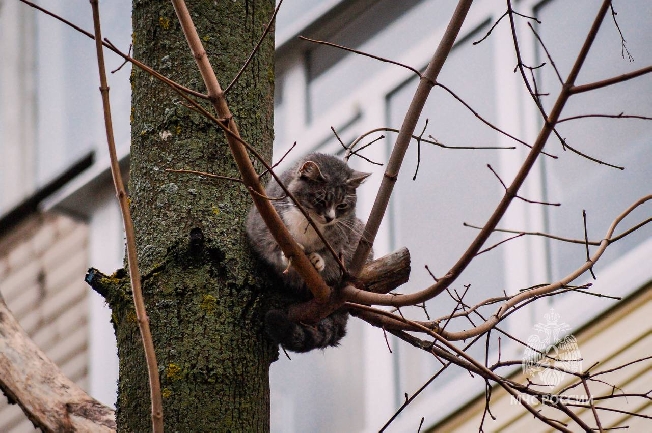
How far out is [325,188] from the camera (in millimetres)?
4215

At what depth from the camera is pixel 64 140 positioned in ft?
31.8

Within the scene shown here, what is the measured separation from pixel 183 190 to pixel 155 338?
540 millimetres

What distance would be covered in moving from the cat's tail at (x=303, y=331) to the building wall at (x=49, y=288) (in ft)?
18.0

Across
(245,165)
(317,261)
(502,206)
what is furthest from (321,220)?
(502,206)

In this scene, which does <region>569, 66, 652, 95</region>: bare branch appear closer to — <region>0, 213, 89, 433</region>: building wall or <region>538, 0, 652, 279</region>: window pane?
<region>538, 0, 652, 279</region>: window pane

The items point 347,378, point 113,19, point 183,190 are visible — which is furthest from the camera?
point 113,19

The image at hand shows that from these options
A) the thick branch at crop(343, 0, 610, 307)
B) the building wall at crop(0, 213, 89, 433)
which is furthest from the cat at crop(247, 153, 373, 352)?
the building wall at crop(0, 213, 89, 433)

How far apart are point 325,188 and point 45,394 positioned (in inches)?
60.9

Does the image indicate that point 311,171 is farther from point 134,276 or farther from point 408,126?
point 134,276

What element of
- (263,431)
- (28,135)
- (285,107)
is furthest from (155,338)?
(28,135)

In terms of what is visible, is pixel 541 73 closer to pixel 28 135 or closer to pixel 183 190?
pixel 183 190

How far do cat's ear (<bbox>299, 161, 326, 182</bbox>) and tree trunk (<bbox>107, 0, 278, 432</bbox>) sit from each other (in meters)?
0.65

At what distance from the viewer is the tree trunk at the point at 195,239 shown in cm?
277

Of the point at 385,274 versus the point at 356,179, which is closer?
the point at 385,274
